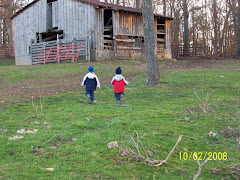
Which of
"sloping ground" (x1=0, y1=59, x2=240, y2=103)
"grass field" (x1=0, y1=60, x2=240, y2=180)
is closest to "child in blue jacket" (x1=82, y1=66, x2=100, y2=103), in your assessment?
A: "grass field" (x1=0, y1=60, x2=240, y2=180)

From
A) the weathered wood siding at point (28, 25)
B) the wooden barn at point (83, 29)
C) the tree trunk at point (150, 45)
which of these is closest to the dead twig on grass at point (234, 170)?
the tree trunk at point (150, 45)

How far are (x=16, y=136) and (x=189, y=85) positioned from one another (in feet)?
33.7

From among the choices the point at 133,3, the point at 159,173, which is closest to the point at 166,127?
the point at 159,173

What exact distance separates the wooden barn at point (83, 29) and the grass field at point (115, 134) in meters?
16.1

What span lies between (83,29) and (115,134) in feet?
75.6

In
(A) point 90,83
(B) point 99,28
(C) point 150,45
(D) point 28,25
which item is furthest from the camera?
(D) point 28,25

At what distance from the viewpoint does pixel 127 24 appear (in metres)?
30.7

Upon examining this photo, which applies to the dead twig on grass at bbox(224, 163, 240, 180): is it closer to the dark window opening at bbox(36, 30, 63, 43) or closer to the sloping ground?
the sloping ground

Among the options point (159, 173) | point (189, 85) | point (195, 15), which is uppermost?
point (195, 15)

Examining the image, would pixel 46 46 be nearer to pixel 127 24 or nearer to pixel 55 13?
pixel 55 13

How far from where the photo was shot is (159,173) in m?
5.16

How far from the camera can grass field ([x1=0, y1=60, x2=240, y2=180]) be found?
16.9 feet

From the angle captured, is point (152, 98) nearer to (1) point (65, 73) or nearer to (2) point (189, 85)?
(2) point (189, 85)
